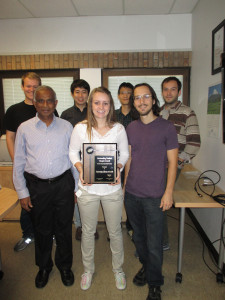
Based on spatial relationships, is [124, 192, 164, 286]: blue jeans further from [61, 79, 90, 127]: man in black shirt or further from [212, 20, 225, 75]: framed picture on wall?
[212, 20, 225, 75]: framed picture on wall

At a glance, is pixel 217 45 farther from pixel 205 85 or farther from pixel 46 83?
pixel 46 83

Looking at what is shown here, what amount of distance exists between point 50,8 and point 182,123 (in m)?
2.74

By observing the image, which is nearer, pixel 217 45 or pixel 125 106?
pixel 217 45

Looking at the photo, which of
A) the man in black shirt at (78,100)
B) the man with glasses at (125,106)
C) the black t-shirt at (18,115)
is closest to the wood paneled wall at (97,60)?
the man with glasses at (125,106)

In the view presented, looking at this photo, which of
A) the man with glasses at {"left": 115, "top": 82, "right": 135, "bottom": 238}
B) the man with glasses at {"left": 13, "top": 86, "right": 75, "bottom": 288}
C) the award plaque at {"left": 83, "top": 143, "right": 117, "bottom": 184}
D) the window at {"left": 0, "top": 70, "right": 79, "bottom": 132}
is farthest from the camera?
the window at {"left": 0, "top": 70, "right": 79, "bottom": 132}

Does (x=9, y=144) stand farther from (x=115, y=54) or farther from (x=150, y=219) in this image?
(x=115, y=54)

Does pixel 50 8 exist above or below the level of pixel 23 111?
above

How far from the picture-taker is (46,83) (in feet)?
12.2

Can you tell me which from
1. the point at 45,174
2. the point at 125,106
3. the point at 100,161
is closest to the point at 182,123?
the point at 125,106

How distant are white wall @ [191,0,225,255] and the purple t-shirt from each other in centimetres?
97

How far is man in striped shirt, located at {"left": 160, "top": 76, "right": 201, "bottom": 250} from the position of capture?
2.09 meters

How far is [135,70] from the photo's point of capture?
3568 millimetres

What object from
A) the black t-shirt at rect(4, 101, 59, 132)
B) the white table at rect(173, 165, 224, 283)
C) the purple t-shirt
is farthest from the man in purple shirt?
the black t-shirt at rect(4, 101, 59, 132)

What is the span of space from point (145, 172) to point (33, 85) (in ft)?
5.07
